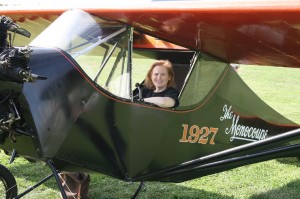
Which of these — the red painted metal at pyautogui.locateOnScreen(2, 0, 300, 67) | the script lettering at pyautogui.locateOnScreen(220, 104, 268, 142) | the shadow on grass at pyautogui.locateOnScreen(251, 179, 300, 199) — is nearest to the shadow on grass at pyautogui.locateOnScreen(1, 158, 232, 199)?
the shadow on grass at pyautogui.locateOnScreen(251, 179, 300, 199)

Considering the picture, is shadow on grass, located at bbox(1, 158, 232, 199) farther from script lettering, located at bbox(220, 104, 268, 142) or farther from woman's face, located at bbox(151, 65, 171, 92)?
woman's face, located at bbox(151, 65, 171, 92)

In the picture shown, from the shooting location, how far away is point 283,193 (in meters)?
4.48

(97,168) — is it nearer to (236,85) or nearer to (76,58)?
(76,58)

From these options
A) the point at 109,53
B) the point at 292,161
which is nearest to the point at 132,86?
the point at 109,53

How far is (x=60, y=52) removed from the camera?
2.54m

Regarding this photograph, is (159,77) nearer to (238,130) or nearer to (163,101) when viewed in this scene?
(163,101)

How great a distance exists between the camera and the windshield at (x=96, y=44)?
2.73 m

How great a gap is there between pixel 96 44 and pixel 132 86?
417 mm

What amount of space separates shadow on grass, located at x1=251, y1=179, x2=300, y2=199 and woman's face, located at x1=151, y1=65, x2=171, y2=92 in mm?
1745

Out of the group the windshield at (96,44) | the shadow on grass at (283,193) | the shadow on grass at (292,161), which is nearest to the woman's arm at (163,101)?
the windshield at (96,44)

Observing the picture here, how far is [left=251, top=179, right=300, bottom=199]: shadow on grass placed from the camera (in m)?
4.37

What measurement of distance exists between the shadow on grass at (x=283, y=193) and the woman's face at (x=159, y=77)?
5.72ft

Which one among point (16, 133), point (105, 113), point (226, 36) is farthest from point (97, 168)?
point (226, 36)

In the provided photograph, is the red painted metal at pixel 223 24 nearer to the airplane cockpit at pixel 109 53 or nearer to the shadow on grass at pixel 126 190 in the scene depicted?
the airplane cockpit at pixel 109 53
